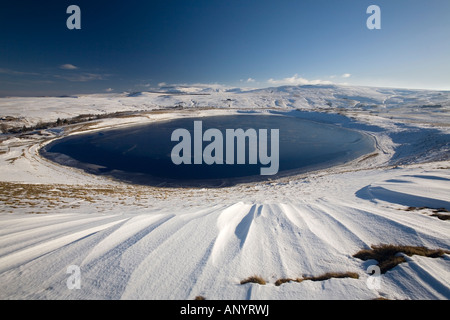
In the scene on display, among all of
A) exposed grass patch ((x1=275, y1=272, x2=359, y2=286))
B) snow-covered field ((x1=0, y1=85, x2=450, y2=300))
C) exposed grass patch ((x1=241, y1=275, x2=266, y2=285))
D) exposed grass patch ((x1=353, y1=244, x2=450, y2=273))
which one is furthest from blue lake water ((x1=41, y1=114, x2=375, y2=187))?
exposed grass patch ((x1=275, y1=272, x2=359, y2=286))

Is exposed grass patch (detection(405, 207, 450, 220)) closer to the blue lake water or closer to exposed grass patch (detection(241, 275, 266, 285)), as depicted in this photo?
exposed grass patch (detection(241, 275, 266, 285))

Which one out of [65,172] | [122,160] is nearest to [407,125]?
[122,160]

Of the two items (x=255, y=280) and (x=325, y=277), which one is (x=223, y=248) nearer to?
(x=255, y=280)

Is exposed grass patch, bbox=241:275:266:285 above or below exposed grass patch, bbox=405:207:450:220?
below

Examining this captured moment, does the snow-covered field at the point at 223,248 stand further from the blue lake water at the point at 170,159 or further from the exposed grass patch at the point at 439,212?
the blue lake water at the point at 170,159

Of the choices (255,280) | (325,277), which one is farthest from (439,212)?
(255,280)

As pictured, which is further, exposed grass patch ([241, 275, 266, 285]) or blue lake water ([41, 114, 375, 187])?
blue lake water ([41, 114, 375, 187])

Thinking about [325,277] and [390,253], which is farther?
[390,253]

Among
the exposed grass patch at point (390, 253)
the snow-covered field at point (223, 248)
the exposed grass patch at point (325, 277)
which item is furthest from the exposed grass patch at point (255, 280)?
the exposed grass patch at point (390, 253)
